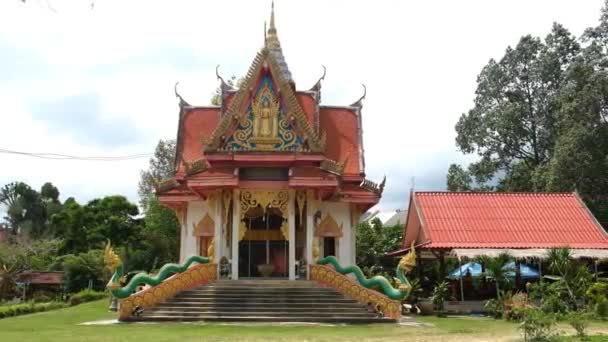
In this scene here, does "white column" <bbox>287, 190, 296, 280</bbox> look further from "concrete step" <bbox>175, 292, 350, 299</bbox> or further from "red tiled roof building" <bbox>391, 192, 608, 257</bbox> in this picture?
"red tiled roof building" <bbox>391, 192, 608, 257</bbox>

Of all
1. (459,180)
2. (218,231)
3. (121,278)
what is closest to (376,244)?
(459,180)

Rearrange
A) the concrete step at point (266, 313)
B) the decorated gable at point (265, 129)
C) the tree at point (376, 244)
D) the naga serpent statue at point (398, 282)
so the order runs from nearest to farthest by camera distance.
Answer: the concrete step at point (266, 313), the naga serpent statue at point (398, 282), the decorated gable at point (265, 129), the tree at point (376, 244)

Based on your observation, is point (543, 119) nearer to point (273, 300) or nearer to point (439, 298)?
point (439, 298)

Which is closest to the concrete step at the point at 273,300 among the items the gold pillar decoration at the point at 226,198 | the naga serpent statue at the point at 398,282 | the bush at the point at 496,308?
the naga serpent statue at the point at 398,282

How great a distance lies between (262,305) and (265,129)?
5.18 metres

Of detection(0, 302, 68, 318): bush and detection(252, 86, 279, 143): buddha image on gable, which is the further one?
detection(0, 302, 68, 318): bush

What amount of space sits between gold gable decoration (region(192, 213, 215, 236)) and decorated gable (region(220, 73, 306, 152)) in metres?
2.75

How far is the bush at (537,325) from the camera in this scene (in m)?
9.26

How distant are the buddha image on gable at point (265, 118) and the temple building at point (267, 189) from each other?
3 centimetres

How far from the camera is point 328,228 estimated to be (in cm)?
1936

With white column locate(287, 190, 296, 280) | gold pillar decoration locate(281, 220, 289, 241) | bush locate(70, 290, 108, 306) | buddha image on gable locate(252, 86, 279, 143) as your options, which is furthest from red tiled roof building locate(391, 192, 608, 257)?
bush locate(70, 290, 108, 306)

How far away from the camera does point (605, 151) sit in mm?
26656

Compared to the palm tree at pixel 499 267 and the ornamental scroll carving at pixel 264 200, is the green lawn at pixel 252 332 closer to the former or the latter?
the palm tree at pixel 499 267

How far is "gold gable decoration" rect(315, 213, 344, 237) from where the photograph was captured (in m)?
19.3
